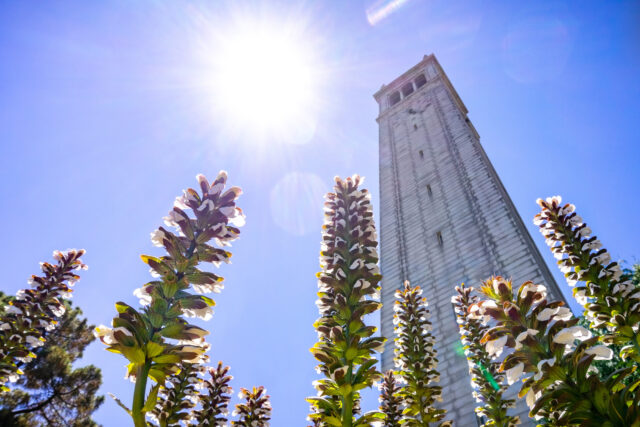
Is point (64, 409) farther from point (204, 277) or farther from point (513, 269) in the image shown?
point (513, 269)

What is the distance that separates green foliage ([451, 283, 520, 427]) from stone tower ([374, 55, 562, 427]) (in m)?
7.97

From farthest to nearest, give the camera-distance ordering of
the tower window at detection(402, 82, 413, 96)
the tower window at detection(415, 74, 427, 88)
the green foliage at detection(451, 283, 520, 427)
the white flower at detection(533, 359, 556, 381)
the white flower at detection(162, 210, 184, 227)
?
the tower window at detection(402, 82, 413, 96), the tower window at detection(415, 74, 427, 88), the green foliage at detection(451, 283, 520, 427), the white flower at detection(162, 210, 184, 227), the white flower at detection(533, 359, 556, 381)

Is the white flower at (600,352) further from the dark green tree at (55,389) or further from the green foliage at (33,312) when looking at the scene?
the dark green tree at (55,389)

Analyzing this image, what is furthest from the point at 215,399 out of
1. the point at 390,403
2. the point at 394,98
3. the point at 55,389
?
the point at 394,98

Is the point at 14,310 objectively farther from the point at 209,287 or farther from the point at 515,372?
the point at 515,372

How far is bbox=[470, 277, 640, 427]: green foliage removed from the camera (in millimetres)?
2066

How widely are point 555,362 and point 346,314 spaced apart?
4.22ft

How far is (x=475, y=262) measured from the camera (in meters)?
16.2

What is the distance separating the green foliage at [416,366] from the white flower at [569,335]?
135cm

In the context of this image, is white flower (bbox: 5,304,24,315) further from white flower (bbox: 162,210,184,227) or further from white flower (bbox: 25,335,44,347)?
white flower (bbox: 162,210,184,227)

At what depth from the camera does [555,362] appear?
224 cm

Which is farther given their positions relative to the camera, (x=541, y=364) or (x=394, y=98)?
(x=394, y=98)

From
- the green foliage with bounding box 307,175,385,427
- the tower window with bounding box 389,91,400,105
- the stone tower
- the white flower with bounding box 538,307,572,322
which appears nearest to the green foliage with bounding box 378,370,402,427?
the green foliage with bounding box 307,175,385,427

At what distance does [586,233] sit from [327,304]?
2.65 meters
